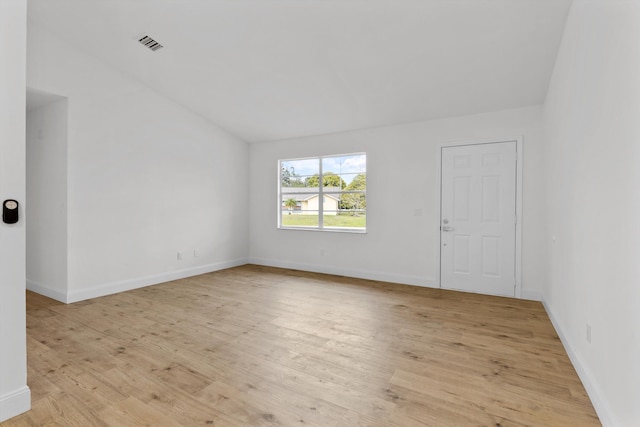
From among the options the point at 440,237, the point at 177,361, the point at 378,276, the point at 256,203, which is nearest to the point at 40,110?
the point at 256,203

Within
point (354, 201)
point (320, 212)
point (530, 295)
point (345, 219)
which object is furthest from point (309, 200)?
point (530, 295)

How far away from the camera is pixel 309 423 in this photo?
1.77 metres

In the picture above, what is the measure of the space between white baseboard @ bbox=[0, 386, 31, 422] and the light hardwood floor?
6 centimetres

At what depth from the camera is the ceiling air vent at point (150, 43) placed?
3.76 metres

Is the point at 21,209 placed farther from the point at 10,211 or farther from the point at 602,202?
the point at 602,202

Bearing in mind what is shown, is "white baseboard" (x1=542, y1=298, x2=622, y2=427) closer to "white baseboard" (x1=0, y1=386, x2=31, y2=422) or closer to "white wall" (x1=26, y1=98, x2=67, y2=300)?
"white baseboard" (x1=0, y1=386, x2=31, y2=422)

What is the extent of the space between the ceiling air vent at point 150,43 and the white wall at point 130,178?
89cm

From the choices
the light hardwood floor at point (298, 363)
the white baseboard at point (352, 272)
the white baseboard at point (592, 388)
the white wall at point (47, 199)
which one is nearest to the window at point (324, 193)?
the white baseboard at point (352, 272)

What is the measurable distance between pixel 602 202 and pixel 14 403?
3544 mm

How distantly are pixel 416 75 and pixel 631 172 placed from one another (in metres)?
2.71

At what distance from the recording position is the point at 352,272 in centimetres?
547

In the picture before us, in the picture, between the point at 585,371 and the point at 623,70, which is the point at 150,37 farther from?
the point at 585,371

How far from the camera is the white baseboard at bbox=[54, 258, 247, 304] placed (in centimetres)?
402

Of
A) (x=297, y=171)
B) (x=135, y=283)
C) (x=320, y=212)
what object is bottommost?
(x=135, y=283)
